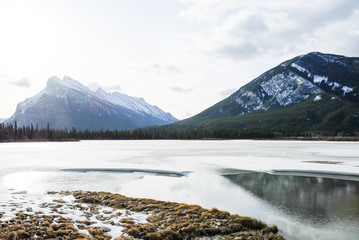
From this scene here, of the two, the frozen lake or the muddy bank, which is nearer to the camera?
the muddy bank

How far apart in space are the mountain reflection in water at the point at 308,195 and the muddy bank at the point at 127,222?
3312 mm

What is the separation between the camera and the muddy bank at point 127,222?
9883mm

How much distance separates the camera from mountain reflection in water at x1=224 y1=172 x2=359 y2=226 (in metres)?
12.3

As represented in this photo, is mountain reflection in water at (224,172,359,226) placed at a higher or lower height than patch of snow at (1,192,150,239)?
lower

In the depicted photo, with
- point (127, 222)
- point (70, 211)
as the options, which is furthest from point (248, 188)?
point (70, 211)

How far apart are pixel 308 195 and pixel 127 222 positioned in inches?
459

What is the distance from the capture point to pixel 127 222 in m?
11.4

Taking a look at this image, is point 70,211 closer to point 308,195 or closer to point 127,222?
point 127,222

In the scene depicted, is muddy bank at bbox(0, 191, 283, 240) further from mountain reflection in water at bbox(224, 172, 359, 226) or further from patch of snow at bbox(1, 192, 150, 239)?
mountain reflection in water at bbox(224, 172, 359, 226)

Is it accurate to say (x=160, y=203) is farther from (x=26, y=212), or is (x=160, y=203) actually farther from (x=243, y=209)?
(x=26, y=212)

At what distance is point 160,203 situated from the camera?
47.6 ft

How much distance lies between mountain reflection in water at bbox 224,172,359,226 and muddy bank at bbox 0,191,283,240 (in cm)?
331

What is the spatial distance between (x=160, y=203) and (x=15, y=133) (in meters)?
157

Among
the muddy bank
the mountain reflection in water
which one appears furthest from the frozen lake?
the muddy bank
